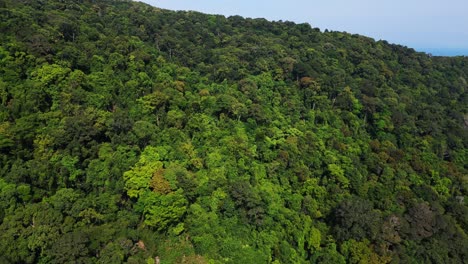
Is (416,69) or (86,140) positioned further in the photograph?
(416,69)

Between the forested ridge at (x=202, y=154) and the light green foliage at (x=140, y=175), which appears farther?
the light green foliage at (x=140, y=175)

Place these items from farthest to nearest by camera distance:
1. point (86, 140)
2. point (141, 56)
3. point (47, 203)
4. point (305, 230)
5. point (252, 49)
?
point (252, 49)
point (141, 56)
point (305, 230)
point (86, 140)
point (47, 203)

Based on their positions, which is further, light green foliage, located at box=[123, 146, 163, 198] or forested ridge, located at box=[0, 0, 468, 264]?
light green foliage, located at box=[123, 146, 163, 198]

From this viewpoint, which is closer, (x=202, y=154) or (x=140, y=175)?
(x=140, y=175)

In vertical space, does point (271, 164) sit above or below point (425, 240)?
above

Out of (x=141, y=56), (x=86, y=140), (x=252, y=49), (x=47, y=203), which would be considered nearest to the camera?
(x=47, y=203)

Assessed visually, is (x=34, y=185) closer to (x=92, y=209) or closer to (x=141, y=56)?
(x=92, y=209)

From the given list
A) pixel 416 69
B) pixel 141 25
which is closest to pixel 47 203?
pixel 141 25

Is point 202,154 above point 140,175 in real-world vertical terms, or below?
above
